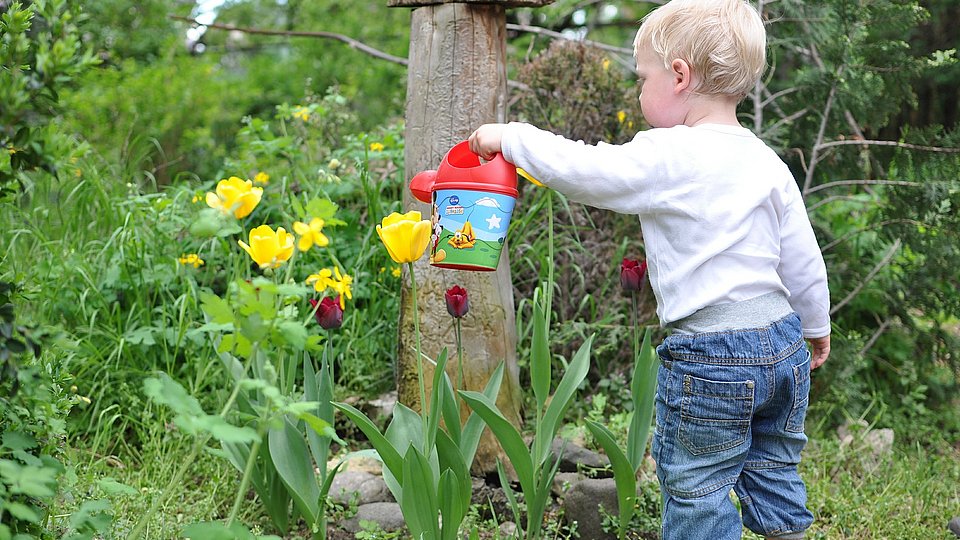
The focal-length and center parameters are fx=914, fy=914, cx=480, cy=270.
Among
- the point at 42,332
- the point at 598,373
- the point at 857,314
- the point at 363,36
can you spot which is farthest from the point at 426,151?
the point at 363,36

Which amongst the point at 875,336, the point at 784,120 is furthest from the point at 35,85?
the point at 875,336

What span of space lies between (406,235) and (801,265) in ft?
2.82

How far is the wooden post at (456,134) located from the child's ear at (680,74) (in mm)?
810

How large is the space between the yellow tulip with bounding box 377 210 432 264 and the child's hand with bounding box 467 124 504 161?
190 mm

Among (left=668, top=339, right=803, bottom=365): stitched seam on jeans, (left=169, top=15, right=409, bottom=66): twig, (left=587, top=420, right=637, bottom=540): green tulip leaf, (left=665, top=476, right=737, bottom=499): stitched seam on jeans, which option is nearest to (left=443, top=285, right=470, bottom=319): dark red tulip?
(left=587, top=420, right=637, bottom=540): green tulip leaf

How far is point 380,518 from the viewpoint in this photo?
2.37 metres

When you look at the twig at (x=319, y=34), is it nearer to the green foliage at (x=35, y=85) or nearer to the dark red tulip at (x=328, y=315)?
the dark red tulip at (x=328, y=315)

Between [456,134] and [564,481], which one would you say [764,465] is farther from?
[456,134]

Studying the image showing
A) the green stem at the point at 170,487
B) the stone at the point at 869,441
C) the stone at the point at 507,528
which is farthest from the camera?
the stone at the point at 869,441

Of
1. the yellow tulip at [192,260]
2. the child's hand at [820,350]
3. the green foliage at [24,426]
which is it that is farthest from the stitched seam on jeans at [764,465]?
the yellow tulip at [192,260]

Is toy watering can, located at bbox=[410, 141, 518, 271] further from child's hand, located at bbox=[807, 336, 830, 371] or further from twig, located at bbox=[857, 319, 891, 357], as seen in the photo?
twig, located at bbox=[857, 319, 891, 357]

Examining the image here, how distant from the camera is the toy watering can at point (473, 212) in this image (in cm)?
182

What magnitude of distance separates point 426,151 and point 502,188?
2.68 feet

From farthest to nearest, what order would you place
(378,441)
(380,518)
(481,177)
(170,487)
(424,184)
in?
(380,518) → (424,184) → (378,441) → (481,177) → (170,487)
